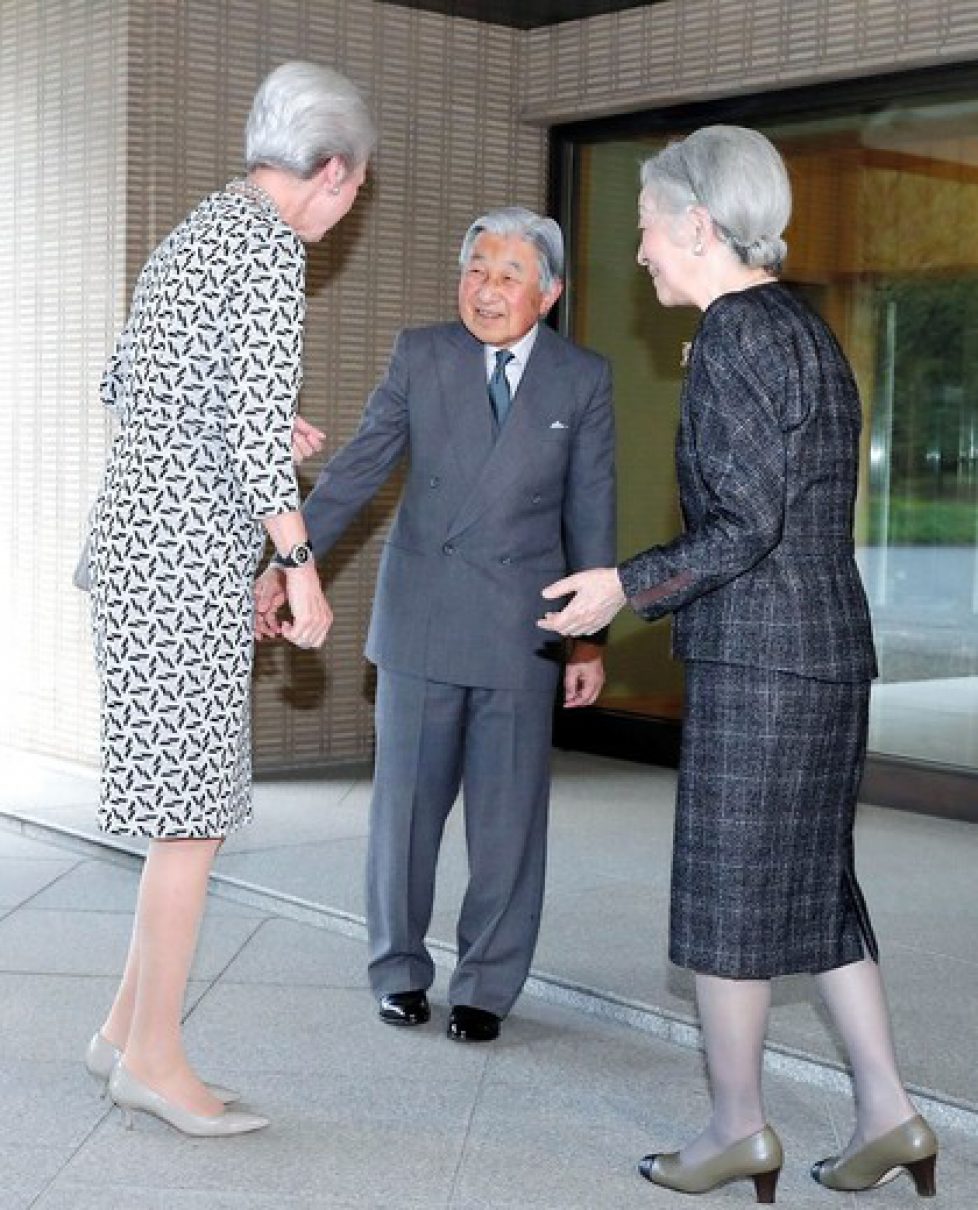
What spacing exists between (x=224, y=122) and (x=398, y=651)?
10.5 feet

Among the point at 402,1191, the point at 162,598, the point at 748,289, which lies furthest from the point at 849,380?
the point at 402,1191

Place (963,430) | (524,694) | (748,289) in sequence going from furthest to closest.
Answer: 1. (963,430)
2. (524,694)
3. (748,289)

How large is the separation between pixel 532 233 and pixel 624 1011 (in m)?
1.56

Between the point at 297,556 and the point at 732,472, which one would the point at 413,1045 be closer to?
the point at 297,556

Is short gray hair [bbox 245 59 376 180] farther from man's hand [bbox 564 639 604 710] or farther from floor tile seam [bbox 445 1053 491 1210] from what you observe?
floor tile seam [bbox 445 1053 491 1210]

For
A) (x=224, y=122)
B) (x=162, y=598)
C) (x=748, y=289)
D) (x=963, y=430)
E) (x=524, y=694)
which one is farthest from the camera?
(x=224, y=122)

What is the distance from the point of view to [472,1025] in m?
4.04

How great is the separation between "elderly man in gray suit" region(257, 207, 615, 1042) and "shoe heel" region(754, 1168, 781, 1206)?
96 centimetres

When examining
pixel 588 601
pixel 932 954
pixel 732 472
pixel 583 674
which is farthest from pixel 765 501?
pixel 932 954

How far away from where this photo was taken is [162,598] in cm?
328

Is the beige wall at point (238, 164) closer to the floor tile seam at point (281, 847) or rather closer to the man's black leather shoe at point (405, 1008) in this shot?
the floor tile seam at point (281, 847)

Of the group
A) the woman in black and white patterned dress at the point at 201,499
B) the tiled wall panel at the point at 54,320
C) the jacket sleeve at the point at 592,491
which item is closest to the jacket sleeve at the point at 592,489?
the jacket sleeve at the point at 592,491

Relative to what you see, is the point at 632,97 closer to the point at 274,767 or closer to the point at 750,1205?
the point at 274,767

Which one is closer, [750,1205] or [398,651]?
[750,1205]
